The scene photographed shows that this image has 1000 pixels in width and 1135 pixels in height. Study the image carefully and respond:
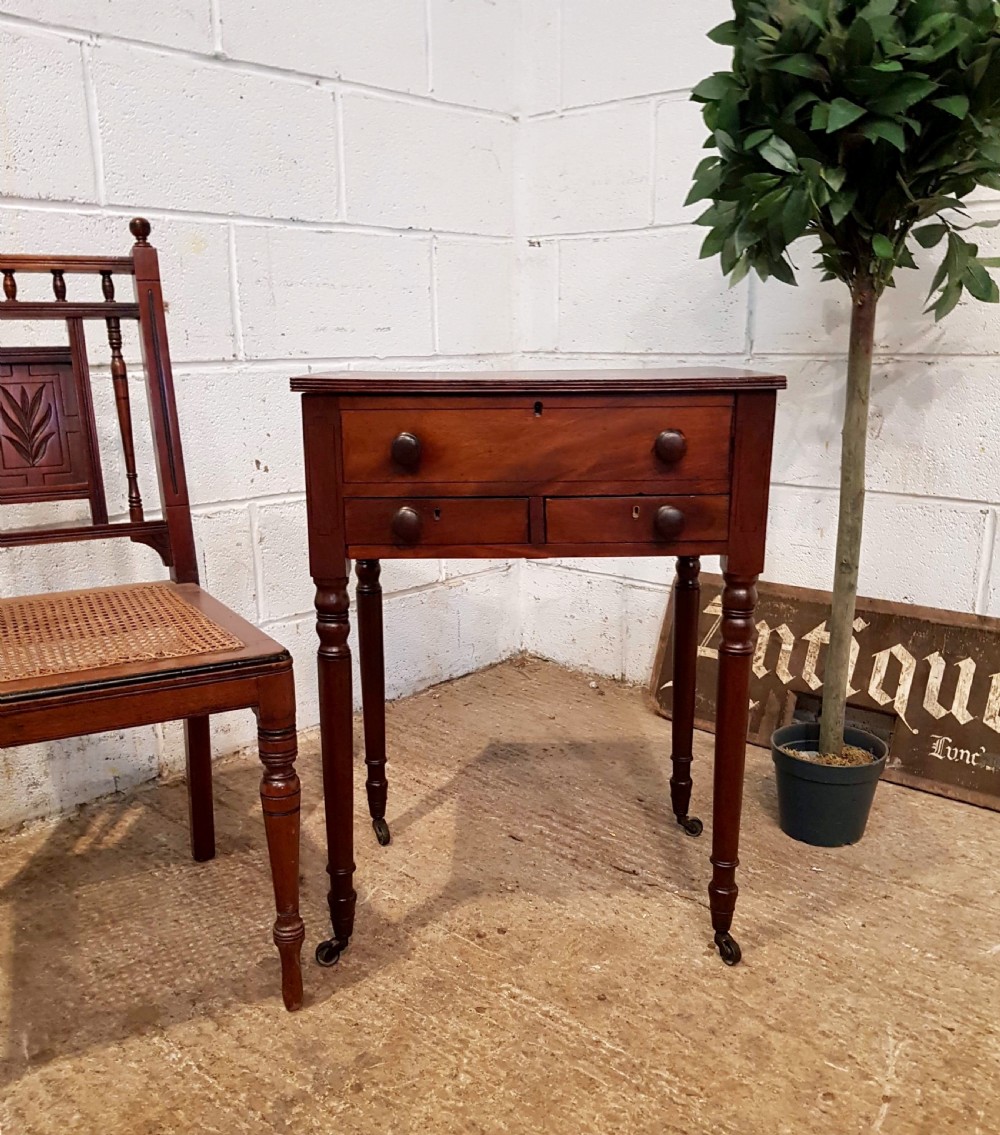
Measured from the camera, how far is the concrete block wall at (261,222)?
1.58 m

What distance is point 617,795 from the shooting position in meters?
1.77

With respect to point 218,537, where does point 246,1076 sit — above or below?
below

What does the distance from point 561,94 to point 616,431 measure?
1376mm

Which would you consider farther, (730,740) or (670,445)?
(730,740)

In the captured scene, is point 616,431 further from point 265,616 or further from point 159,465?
point 265,616

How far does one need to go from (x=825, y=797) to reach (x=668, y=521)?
68 centimetres

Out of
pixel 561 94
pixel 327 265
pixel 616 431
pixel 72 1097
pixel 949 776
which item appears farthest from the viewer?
pixel 561 94

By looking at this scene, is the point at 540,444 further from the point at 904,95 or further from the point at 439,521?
the point at 904,95

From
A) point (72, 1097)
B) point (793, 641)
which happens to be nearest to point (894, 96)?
point (793, 641)

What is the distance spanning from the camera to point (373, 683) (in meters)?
1.58

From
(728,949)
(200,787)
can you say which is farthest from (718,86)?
(200,787)

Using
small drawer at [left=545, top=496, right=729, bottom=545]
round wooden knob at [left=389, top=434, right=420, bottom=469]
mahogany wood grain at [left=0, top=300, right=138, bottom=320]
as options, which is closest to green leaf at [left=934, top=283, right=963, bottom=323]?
small drawer at [left=545, top=496, right=729, bottom=545]

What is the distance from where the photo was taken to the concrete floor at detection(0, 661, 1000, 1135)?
1056mm

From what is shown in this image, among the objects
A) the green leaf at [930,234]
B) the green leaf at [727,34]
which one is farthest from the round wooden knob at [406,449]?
the green leaf at [930,234]
